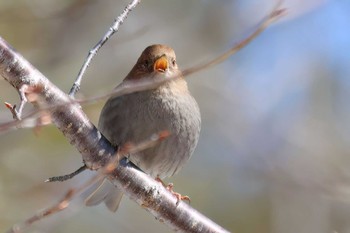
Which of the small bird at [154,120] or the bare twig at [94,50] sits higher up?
the small bird at [154,120]

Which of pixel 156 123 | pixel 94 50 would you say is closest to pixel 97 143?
pixel 94 50

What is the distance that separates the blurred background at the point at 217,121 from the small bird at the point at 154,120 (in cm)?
158

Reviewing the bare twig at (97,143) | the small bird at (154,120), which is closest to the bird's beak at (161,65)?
the small bird at (154,120)

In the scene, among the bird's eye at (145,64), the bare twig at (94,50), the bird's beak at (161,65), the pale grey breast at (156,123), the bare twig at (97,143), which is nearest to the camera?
the bare twig at (97,143)

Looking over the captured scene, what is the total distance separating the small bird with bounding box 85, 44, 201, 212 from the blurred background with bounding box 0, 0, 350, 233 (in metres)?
1.58

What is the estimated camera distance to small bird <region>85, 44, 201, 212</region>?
15.5ft

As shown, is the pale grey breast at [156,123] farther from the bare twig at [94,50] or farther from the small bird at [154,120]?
the bare twig at [94,50]

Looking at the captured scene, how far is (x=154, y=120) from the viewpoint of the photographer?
476cm

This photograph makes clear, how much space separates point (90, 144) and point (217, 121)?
4.43 metres

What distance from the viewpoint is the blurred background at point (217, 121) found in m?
6.88

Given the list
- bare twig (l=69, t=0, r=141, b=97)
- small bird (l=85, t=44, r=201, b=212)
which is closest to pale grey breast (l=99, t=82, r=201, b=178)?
small bird (l=85, t=44, r=201, b=212)

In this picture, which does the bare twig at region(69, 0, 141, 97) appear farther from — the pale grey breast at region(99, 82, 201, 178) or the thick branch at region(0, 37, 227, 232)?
the pale grey breast at region(99, 82, 201, 178)

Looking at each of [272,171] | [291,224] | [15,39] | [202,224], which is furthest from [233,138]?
[202,224]

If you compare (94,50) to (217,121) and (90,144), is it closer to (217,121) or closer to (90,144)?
(90,144)
